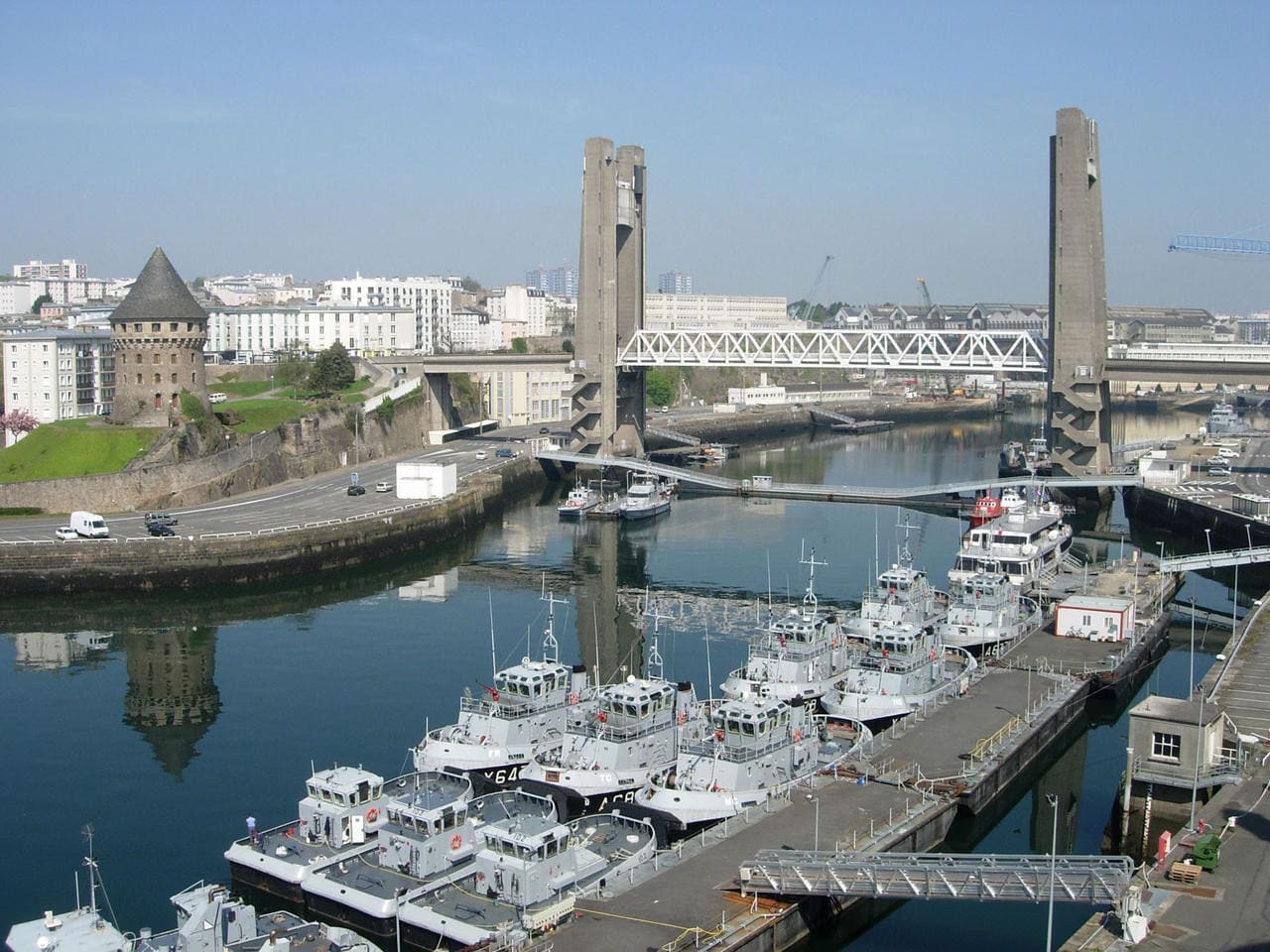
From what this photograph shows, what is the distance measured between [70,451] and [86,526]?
428 inches

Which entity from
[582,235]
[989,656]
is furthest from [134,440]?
[989,656]

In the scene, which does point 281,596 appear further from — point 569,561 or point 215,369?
point 215,369

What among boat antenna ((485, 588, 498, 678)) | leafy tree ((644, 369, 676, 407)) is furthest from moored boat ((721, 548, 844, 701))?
leafy tree ((644, 369, 676, 407))

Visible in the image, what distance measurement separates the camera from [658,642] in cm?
3666

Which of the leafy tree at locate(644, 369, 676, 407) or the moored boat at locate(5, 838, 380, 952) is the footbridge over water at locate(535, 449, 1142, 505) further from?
the moored boat at locate(5, 838, 380, 952)

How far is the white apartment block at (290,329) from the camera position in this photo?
10519 cm

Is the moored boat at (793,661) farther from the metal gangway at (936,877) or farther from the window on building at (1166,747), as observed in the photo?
the metal gangway at (936,877)

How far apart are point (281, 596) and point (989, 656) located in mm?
22919

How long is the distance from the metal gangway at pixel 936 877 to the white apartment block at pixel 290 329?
8863 cm

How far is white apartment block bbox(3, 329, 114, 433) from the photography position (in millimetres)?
68375

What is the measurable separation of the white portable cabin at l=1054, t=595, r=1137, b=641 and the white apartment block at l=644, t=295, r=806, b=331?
135677 millimetres

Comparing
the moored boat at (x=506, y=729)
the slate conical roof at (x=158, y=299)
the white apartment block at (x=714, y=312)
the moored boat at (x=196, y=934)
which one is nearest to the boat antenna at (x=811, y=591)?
the moored boat at (x=506, y=729)

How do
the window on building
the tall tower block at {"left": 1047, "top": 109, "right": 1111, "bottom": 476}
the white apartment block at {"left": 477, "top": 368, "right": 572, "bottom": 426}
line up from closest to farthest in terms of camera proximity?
the window on building → the tall tower block at {"left": 1047, "top": 109, "right": 1111, "bottom": 476} → the white apartment block at {"left": 477, "top": 368, "right": 572, "bottom": 426}

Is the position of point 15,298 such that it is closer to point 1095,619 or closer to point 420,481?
point 420,481
